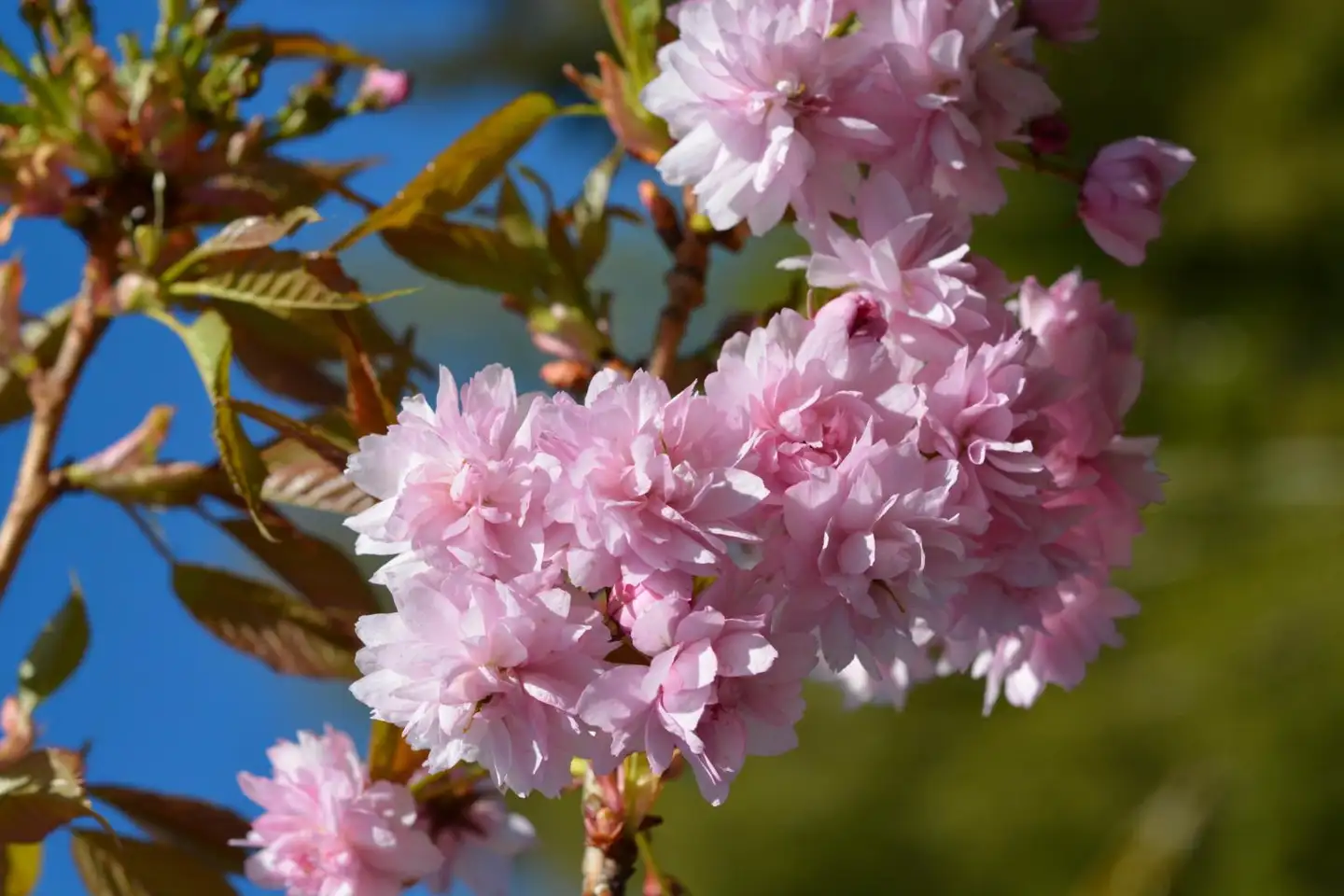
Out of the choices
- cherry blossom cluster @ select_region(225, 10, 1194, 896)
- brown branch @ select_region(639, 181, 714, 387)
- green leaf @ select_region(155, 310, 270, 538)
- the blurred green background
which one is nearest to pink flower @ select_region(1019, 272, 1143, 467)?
cherry blossom cluster @ select_region(225, 10, 1194, 896)

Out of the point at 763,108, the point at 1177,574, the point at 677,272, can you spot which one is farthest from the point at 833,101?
the point at 1177,574

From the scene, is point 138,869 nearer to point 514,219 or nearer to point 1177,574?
point 514,219

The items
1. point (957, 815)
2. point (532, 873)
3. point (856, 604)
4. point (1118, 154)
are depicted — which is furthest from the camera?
point (532, 873)

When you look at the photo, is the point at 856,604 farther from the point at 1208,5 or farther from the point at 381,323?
the point at 1208,5

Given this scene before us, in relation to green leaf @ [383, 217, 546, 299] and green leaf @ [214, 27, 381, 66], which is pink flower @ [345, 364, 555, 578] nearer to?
green leaf @ [383, 217, 546, 299]

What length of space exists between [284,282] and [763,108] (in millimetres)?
164

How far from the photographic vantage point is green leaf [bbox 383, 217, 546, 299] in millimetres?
431

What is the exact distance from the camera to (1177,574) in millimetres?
2770

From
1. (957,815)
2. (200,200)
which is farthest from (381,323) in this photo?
(957,815)

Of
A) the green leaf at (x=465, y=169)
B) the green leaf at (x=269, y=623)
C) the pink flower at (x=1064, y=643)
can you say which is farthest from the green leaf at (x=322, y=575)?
the pink flower at (x=1064, y=643)

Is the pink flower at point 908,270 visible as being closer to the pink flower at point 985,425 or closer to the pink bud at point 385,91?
the pink flower at point 985,425

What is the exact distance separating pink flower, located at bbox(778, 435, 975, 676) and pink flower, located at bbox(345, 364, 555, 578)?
0.19 ft

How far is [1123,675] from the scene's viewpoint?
8.56 feet

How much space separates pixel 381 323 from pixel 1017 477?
0.82ft
